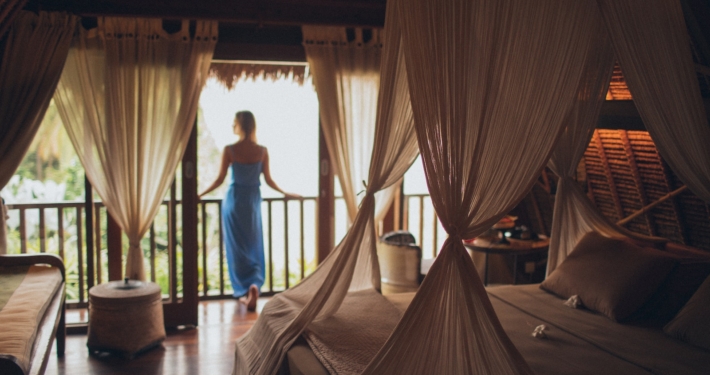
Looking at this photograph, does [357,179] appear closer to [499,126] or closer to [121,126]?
[121,126]

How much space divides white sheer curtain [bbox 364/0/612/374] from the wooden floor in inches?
69.5

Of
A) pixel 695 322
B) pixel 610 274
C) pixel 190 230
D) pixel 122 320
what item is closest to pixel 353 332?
pixel 610 274

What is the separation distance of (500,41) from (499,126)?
31cm

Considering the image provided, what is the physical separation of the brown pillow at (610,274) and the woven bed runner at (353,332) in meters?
0.98

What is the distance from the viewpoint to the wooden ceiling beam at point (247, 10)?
4.31m

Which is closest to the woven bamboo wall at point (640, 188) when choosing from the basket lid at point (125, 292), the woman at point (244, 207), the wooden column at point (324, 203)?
the wooden column at point (324, 203)

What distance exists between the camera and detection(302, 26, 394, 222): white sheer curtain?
4754 mm

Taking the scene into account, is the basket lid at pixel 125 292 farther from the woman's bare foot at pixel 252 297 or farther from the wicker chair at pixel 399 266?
the wicker chair at pixel 399 266

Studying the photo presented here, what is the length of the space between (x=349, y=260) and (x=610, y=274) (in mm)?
1332

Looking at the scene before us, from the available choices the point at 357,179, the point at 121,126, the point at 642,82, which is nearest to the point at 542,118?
the point at 642,82

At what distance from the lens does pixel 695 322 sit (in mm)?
2971

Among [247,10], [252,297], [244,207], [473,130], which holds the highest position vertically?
[247,10]

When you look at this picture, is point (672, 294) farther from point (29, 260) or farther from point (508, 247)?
point (29, 260)

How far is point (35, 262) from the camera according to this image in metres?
4.16
